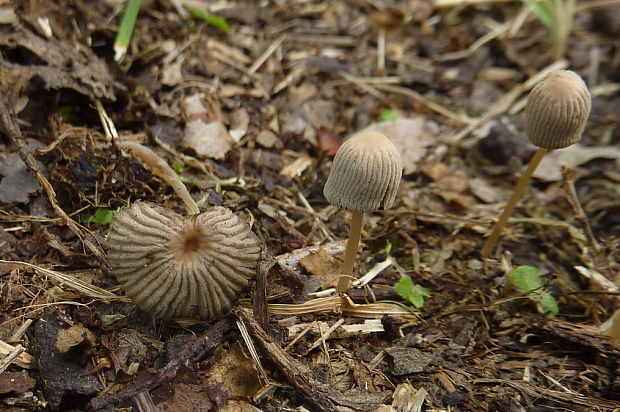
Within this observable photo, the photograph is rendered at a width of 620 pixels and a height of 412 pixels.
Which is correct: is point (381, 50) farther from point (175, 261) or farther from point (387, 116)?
point (175, 261)

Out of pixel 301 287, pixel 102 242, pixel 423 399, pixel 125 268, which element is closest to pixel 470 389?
pixel 423 399

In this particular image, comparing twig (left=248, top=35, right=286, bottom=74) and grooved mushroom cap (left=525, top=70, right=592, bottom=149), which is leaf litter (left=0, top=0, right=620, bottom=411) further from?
grooved mushroom cap (left=525, top=70, right=592, bottom=149)

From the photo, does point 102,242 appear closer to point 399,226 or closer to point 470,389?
point 399,226

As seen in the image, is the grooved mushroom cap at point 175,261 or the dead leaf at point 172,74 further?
the dead leaf at point 172,74

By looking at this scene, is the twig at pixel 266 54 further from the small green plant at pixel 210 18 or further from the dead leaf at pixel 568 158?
the dead leaf at pixel 568 158

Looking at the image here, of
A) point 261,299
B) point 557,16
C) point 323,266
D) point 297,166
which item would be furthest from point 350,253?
point 557,16

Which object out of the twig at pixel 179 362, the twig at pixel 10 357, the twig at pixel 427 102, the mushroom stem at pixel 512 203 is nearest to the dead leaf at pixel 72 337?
the twig at pixel 10 357

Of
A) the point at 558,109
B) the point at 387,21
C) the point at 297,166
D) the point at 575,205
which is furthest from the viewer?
the point at 387,21
